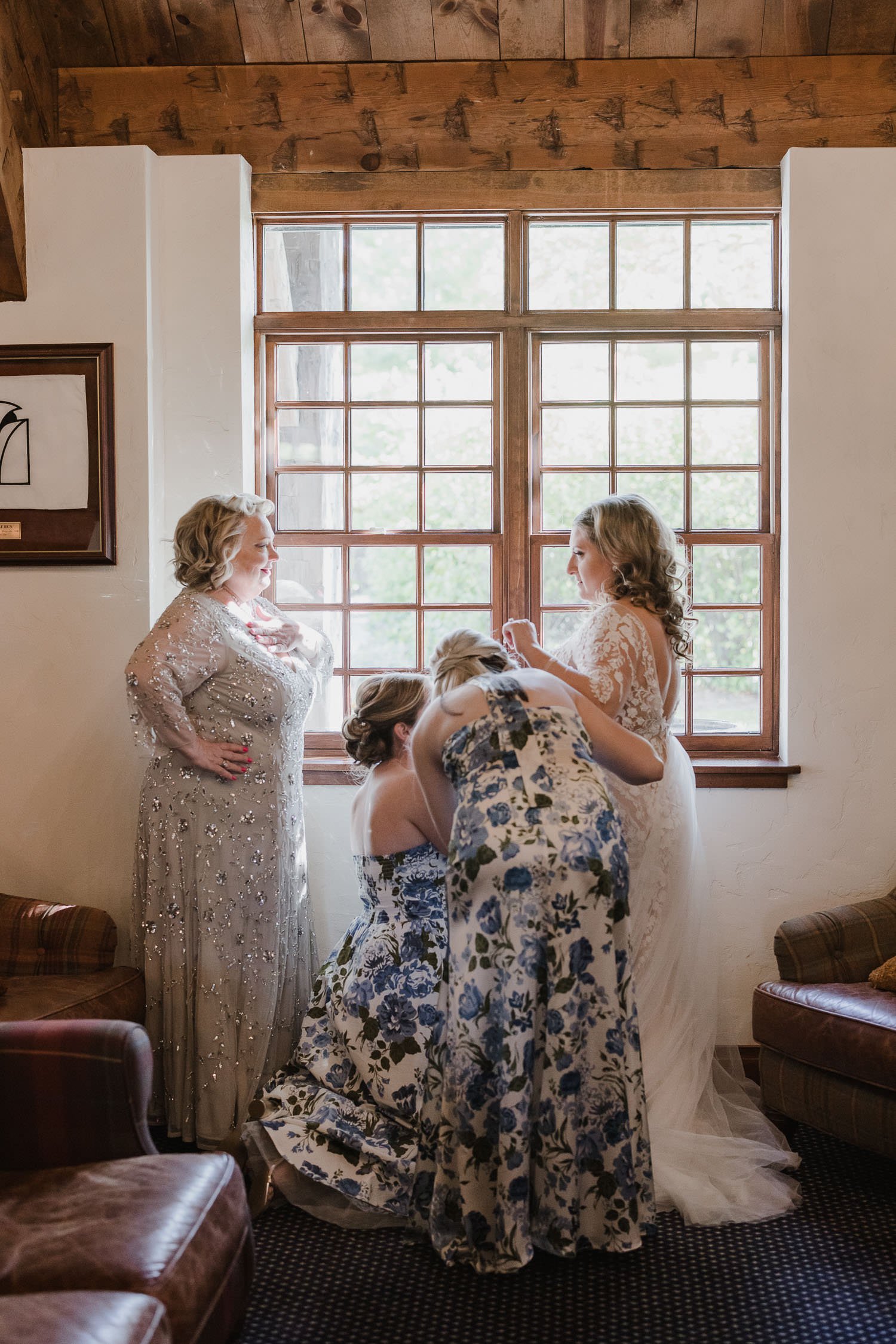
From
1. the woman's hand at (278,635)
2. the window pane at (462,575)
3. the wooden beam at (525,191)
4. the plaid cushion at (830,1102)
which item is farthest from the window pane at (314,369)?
the plaid cushion at (830,1102)

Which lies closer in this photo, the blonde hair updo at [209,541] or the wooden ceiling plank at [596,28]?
the blonde hair updo at [209,541]

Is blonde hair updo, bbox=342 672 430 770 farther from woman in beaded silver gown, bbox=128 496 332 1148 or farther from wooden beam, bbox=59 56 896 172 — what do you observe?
wooden beam, bbox=59 56 896 172

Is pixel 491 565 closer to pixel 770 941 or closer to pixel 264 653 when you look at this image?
pixel 264 653

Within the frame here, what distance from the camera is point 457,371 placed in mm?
3922

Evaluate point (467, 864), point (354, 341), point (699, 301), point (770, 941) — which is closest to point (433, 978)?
point (467, 864)

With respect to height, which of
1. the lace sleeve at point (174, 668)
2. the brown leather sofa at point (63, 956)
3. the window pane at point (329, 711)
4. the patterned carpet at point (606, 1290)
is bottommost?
the patterned carpet at point (606, 1290)

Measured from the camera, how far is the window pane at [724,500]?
3902mm

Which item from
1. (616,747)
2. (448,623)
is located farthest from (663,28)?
(616,747)

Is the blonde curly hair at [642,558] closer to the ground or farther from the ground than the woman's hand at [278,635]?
farther from the ground

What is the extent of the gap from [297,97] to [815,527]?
2.43 m

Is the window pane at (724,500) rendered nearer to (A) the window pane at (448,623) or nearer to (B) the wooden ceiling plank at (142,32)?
(A) the window pane at (448,623)

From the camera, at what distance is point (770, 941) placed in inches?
145

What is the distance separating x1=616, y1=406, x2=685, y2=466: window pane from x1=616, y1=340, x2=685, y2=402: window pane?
5 cm

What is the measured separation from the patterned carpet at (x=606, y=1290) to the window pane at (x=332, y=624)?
6.33 feet
